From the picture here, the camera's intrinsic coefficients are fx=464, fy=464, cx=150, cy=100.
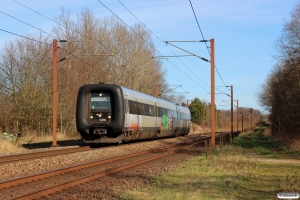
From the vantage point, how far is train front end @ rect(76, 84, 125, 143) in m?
25.1

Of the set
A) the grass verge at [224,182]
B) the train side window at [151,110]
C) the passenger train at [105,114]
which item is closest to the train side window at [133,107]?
the passenger train at [105,114]

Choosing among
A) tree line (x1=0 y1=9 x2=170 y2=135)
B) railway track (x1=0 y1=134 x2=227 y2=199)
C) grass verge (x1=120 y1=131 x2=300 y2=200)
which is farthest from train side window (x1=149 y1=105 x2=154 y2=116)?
grass verge (x1=120 y1=131 x2=300 y2=200)

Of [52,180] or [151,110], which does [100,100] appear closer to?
[151,110]

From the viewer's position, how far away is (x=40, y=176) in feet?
39.7

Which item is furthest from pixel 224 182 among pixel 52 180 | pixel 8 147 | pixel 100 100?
pixel 8 147

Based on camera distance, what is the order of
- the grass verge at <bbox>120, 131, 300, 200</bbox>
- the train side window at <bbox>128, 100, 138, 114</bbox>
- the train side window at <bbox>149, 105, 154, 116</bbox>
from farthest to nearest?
the train side window at <bbox>149, 105, 154, 116</bbox>
the train side window at <bbox>128, 100, 138, 114</bbox>
the grass verge at <bbox>120, 131, 300, 200</bbox>

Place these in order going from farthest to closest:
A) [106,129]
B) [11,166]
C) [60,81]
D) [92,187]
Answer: [60,81] → [106,129] → [11,166] → [92,187]

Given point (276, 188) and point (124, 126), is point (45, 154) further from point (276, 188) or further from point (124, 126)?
point (276, 188)

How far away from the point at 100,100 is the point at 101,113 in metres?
0.75

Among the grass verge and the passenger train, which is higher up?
the passenger train

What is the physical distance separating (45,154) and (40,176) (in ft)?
27.2

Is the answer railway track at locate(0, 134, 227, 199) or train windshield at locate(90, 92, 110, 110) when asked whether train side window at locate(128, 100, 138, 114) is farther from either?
railway track at locate(0, 134, 227, 199)

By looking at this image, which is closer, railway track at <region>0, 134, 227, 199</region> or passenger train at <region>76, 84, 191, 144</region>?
railway track at <region>0, 134, 227, 199</region>

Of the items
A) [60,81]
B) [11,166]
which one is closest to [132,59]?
[60,81]
